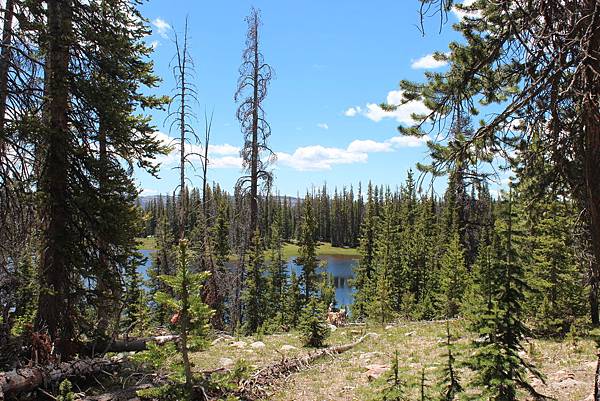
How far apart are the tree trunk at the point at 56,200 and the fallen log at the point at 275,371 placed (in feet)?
11.8

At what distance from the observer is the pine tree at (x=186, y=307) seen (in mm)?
5266

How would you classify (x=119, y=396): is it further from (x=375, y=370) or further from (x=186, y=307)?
(x=375, y=370)

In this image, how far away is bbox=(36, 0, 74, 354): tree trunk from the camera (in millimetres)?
7406

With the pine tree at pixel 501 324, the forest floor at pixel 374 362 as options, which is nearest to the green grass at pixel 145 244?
the forest floor at pixel 374 362

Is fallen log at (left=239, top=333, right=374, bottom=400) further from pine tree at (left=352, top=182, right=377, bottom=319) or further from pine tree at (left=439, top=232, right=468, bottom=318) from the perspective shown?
pine tree at (left=352, top=182, right=377, bottom=319)

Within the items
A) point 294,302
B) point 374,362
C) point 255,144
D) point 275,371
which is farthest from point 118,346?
point 294,302

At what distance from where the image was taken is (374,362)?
9680mm

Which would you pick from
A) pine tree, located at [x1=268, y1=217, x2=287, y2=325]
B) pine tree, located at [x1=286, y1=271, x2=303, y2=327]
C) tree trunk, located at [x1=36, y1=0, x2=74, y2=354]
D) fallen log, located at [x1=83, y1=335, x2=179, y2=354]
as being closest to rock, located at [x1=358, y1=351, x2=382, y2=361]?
fallen log, located at [x1=83, y1=335, x2=179, y2=354]

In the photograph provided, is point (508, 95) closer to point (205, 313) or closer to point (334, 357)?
point (205, 313)

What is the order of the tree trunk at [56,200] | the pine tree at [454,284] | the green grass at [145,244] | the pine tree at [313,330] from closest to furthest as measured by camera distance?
the tree trunk at [56,200] < the green grass at [145,244] < the pine tree at [313,330] < the pine tree at [454,284]

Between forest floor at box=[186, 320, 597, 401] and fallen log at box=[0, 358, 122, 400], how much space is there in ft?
8.57

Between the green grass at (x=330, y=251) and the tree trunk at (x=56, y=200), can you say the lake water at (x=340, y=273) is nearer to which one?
the green grass at (x=330, y=251)

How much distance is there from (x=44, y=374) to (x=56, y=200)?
9.86 feet

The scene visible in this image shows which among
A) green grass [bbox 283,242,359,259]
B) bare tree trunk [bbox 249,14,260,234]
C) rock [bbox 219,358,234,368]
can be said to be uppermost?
bare tree trunk [bbox 249,14,260,234]
